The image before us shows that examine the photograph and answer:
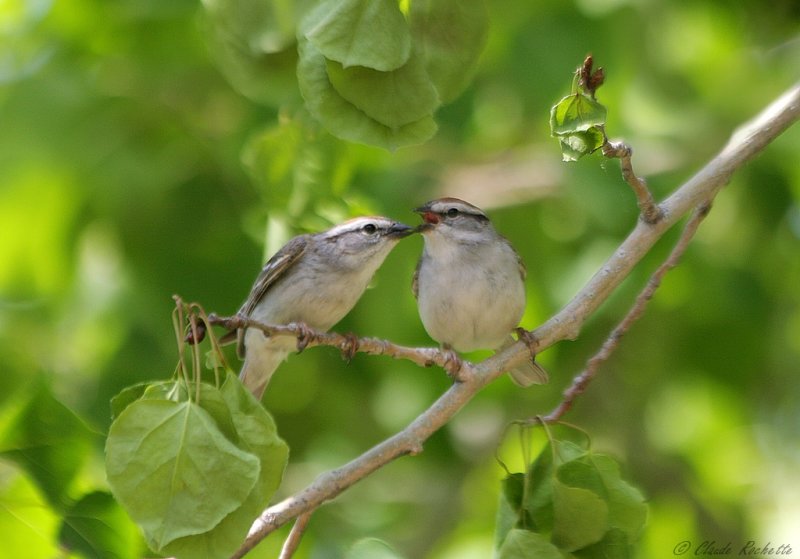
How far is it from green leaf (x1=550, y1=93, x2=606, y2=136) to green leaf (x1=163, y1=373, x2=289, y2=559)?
1.06 meters

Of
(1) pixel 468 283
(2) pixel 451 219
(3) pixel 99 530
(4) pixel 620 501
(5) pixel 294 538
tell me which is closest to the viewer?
(4) pixel 620 501

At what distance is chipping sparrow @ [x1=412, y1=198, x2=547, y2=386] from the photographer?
4848 mm

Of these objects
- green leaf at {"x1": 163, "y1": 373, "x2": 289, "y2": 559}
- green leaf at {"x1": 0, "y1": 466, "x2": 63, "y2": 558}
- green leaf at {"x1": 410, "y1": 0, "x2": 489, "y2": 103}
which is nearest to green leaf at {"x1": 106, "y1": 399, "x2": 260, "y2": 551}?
green leaf at {"x1": 163, "y1": 373, "x2": 289, "y2": 559}

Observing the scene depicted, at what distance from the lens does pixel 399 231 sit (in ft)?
17.0

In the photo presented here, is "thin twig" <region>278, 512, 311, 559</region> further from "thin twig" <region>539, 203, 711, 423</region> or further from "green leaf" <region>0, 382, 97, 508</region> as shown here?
"thin twig" <region>539, 203, 711, 423</region>

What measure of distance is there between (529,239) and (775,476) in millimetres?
3373

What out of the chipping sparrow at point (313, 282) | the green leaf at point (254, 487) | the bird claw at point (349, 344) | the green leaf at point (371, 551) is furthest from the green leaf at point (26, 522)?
the chipping sparrow at point (313, 282)

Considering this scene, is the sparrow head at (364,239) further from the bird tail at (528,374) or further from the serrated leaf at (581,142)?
the serrated leaf at (581,142)

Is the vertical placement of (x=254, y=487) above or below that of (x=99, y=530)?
above

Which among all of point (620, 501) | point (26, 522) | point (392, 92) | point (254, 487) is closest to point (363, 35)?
point (392, 92)

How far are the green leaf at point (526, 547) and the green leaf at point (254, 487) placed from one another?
0.67 m

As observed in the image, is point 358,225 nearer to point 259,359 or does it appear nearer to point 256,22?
point 259,359

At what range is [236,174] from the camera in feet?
19.7

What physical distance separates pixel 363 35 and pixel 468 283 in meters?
2.31
